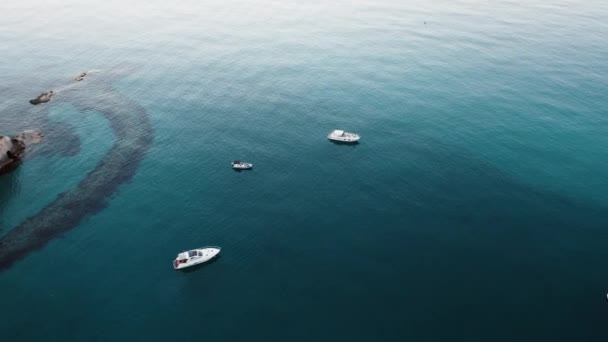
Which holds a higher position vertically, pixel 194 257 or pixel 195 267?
pixel 194 257

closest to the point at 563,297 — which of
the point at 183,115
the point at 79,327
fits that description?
the point at 79,327

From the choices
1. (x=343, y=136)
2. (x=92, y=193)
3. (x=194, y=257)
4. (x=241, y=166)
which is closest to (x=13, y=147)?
(x=92, y=193)

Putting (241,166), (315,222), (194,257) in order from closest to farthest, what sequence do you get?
(194,257), (315,222), (241,166)

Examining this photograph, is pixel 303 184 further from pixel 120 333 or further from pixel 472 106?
pixel 472 106

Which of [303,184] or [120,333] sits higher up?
[303,184]

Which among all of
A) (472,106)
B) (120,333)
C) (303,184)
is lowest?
(120,333)

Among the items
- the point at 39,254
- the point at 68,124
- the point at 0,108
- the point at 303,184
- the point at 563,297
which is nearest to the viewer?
the point at 563,297

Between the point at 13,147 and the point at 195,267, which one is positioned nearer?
the point at 195,267

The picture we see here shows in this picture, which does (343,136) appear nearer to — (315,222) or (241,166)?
(241,166)
